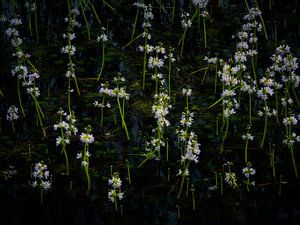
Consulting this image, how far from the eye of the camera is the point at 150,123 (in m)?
4.23

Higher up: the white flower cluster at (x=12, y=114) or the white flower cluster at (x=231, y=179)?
the white flower cluster at (x=12, y=114)

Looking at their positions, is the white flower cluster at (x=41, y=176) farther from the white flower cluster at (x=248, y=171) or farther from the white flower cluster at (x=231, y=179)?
the white flower cluster at (x=248, y=171)

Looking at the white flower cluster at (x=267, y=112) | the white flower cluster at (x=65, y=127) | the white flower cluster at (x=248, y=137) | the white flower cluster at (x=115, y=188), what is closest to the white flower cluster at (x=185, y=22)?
the white flower cluster at (x=267, y=112)

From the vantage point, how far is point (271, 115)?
4.36m

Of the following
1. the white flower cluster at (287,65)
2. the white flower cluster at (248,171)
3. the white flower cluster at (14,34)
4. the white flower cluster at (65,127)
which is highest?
the white flower cluster at (14,34)

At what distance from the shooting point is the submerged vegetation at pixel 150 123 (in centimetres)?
342

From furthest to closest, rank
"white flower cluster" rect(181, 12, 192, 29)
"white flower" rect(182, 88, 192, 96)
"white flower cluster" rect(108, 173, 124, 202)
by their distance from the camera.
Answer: "white flower cluster" rect(181, 12, 192, 29) < "white flower" rect(182, 88, 192, 96) < "white flower cluster" rect(108, 173, 124, 202)

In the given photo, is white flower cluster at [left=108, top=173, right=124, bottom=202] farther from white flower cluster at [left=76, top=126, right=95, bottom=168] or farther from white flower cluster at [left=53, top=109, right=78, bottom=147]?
white flower cluster at [left=53, top=109, right=78, bottom=147]

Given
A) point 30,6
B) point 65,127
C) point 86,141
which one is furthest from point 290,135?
point 30,6

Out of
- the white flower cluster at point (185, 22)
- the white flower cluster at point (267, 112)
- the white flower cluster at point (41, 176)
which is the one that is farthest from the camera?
the white flower cluster at point (185, 22)

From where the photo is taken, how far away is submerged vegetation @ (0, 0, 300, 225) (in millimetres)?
3416

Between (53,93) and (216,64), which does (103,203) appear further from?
(216,64)

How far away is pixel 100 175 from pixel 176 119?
1.03m

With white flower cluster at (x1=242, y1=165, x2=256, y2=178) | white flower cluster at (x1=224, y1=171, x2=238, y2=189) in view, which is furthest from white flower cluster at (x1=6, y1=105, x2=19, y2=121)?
white flower cluster at (x1=242, y1=165, x2=256, y2=178)
